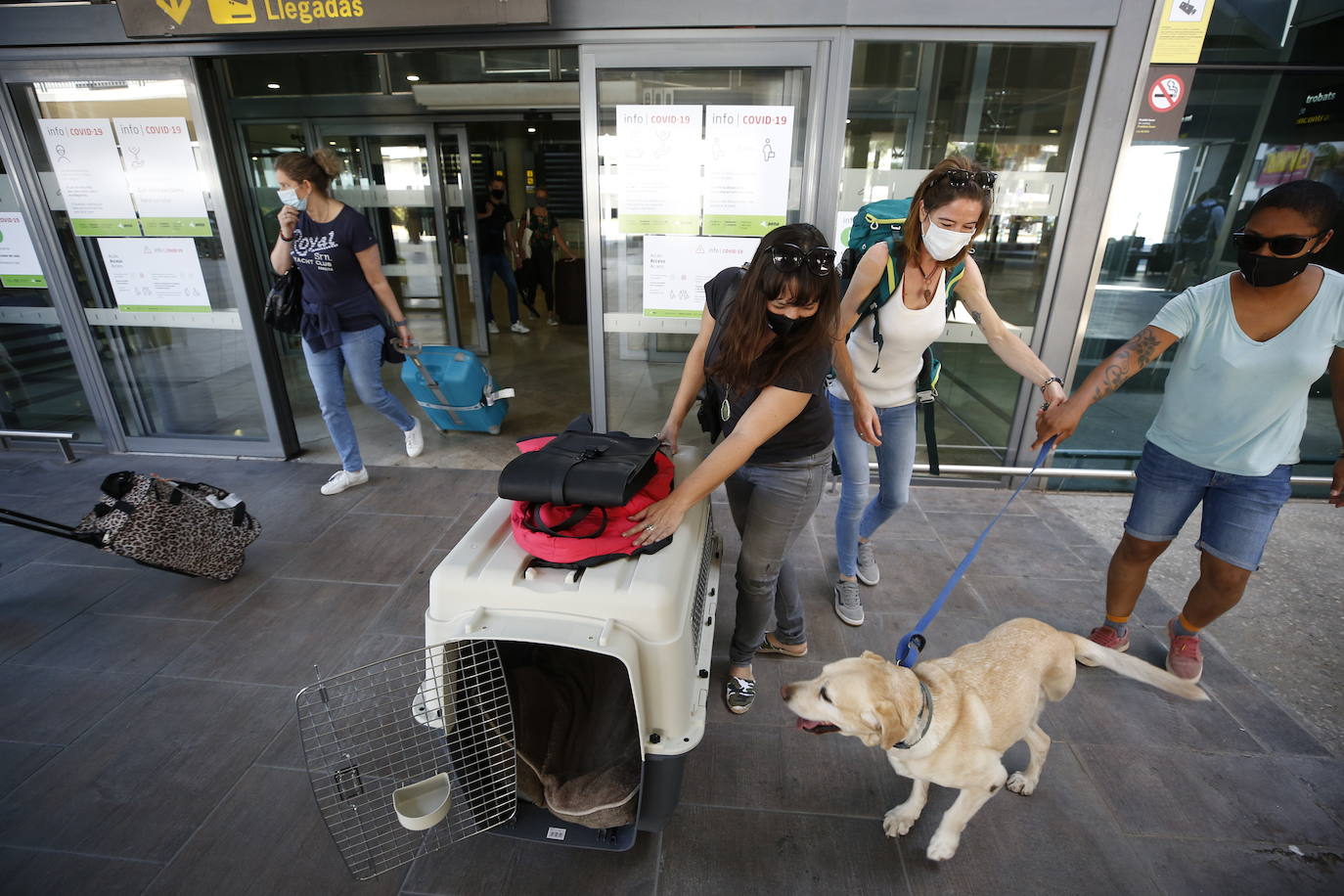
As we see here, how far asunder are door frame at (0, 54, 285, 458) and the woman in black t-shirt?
3673 mm

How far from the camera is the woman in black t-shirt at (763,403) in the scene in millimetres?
1805

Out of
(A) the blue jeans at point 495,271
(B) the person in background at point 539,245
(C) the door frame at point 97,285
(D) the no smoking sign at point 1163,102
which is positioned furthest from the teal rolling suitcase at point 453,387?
(D) the no smoking sign at point 1163,102

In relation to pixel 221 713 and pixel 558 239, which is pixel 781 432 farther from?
pixel 558 239

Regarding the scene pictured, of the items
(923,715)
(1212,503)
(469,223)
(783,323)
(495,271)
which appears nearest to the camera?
(923,715)

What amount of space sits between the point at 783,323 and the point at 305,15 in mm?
3563

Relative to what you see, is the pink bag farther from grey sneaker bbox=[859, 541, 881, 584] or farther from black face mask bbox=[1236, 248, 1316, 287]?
black face mask bbox=[1236, 248, 1316, 287]

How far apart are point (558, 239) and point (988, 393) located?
236 inches

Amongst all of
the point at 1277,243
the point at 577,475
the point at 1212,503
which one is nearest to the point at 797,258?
the point at 577,475

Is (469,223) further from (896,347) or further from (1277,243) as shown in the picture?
(1277,243)

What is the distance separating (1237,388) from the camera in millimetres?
2186

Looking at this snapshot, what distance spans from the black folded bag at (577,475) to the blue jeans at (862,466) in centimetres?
118

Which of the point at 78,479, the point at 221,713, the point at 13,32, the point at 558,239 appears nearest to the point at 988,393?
the point at 221,713

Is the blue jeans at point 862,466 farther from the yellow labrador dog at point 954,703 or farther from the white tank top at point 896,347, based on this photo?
the yellow labrador dog at point 954,703

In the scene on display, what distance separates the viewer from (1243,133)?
14.2 feet
